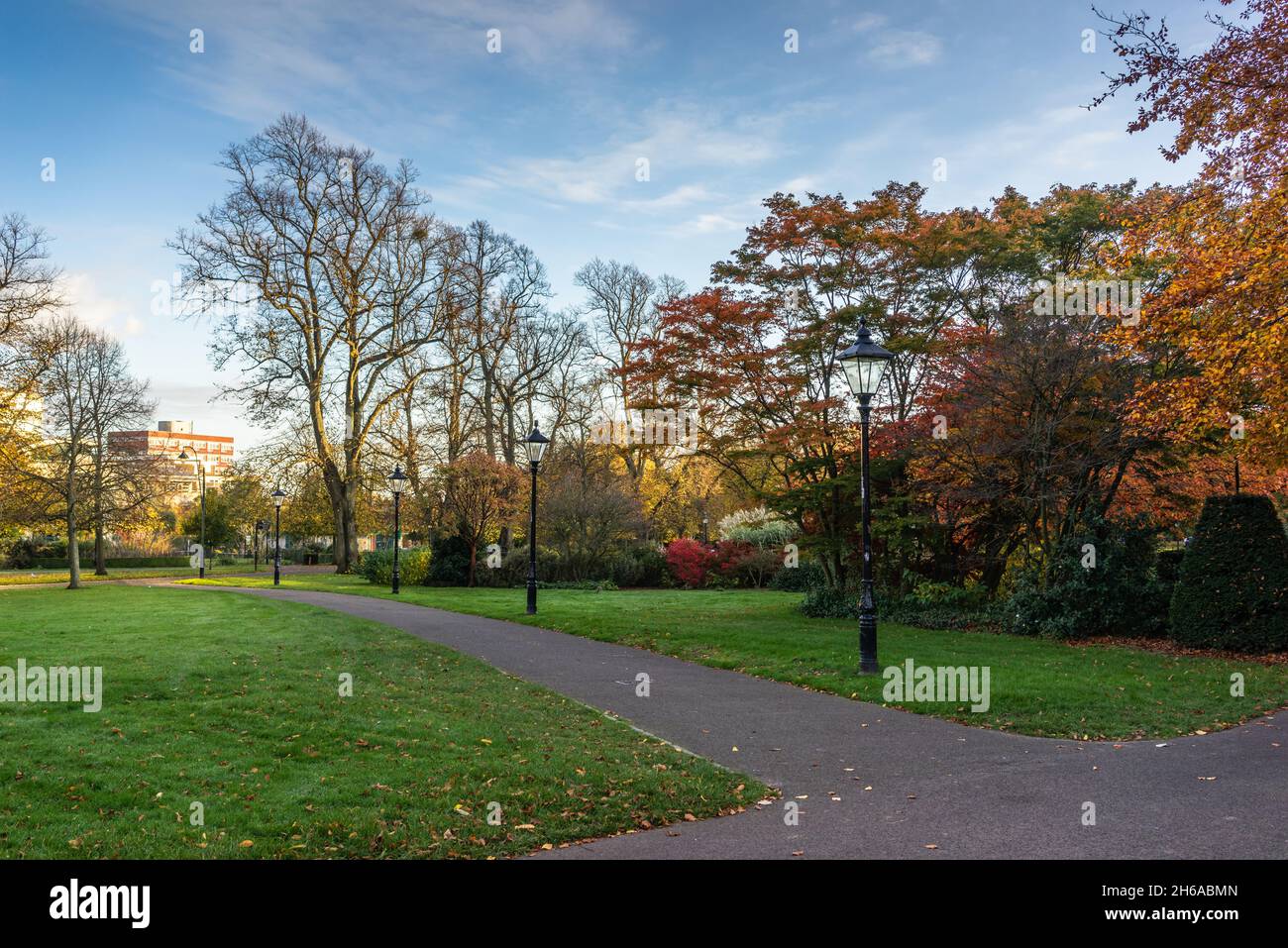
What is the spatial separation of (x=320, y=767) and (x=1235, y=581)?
13.8 metres

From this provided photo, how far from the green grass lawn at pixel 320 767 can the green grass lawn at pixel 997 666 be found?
3501 mm

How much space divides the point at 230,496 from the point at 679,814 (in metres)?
55.6

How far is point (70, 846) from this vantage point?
4762mm

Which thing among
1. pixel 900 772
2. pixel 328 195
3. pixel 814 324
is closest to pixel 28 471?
pixel 328 195

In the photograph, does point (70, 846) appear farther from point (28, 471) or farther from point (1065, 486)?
point (28, 471)

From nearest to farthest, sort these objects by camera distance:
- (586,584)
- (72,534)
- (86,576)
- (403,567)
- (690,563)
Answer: (72,534) → (586,584) → (690,563) → (403,567) → (86,576)

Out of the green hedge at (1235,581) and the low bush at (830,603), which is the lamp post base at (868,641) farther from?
the low bush at (830,603)

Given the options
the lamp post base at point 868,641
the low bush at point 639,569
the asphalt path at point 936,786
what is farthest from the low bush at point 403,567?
the lamp post base at point 868,641

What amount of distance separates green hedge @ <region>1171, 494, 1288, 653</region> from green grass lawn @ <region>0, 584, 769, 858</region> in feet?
34.5

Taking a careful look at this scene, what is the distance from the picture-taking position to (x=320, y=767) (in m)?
6.44

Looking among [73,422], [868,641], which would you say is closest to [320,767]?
[868,641]

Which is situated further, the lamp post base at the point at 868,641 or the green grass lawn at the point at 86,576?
the green grass lawn at the point at 86,576

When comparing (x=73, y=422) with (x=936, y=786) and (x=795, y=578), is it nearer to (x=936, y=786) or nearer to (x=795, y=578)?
(x=795, y=578)

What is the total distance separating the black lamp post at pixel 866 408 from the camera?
11141 millimetres
